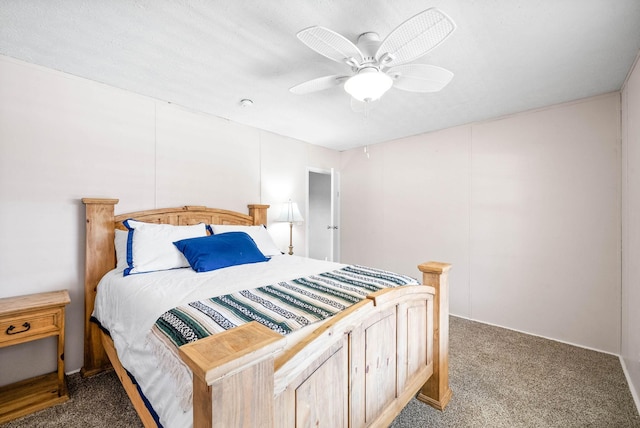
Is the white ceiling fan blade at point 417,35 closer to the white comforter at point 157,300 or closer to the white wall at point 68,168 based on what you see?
the white comforter at point 157,300

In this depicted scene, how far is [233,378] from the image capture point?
2.26 ft

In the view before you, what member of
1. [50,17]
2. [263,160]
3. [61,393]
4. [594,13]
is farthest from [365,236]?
[50,17]

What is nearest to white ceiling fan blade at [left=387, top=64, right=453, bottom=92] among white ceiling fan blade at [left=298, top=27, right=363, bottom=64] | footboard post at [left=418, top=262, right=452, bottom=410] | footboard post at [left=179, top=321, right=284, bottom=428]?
white ceiling fan blade at [left=298, top=27, right=363, bottom=64]

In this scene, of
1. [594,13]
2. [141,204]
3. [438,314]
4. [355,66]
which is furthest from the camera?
[141,204]

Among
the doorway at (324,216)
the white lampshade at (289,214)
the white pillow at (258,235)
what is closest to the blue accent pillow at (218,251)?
the white pillow at (258,235)

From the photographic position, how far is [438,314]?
1866mm

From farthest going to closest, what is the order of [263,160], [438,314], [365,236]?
[365,236] < [263,160] < [438,314]

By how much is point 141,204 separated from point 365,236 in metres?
3.11

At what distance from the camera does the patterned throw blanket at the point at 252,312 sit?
1.08 metres

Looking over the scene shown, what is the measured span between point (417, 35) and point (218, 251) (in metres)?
2.00

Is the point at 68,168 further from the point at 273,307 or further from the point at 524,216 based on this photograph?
the point at 524,216

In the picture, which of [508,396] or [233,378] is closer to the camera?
[233,378]

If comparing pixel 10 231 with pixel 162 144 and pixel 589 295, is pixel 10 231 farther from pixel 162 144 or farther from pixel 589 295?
pixel 589 295

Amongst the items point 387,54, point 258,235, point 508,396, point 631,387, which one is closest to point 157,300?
point 258,235
